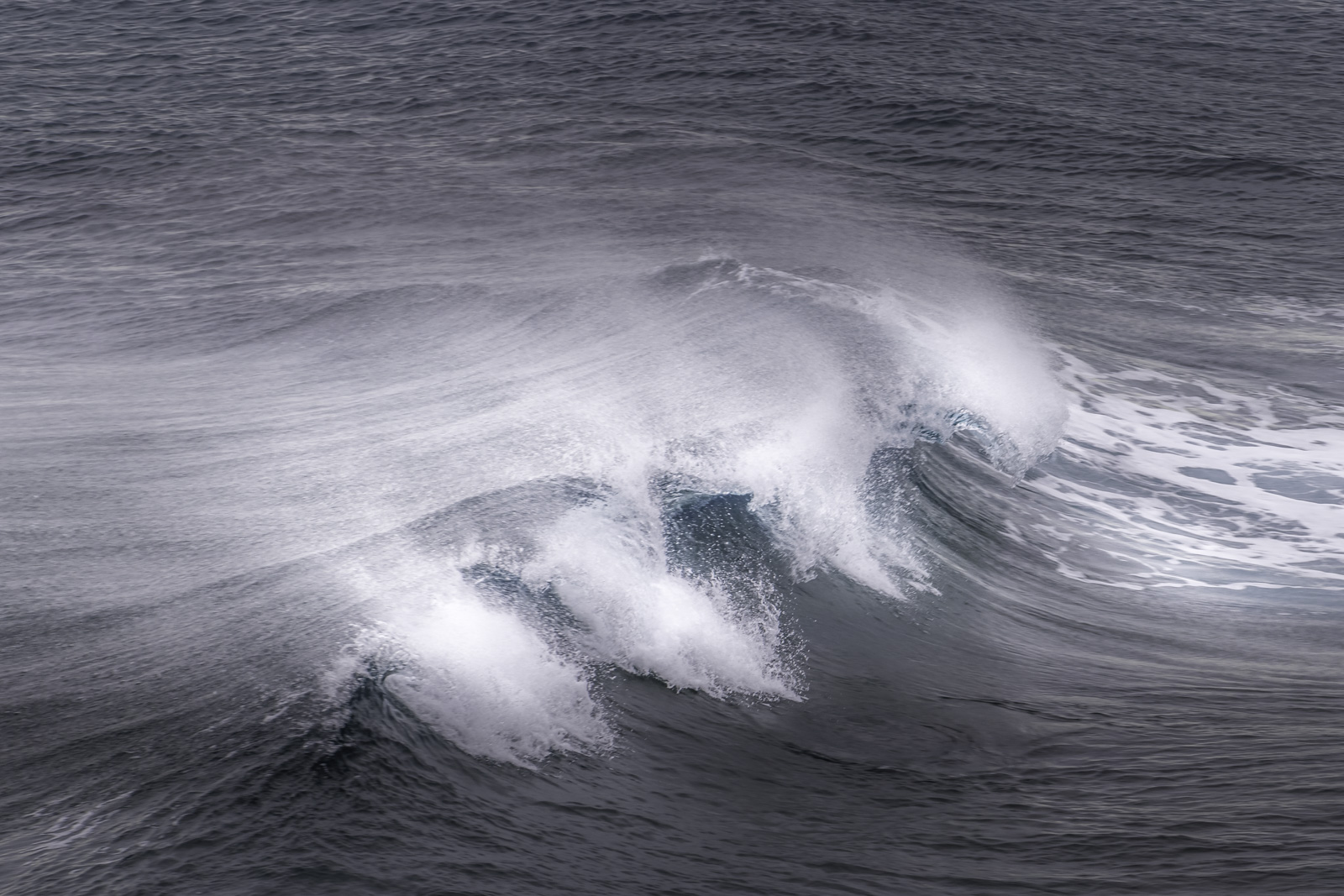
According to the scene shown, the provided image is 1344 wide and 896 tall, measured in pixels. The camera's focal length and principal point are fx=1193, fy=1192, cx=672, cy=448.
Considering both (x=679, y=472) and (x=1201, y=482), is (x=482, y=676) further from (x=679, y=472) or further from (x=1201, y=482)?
(x=1201, y=482)

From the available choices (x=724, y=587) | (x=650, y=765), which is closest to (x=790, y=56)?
(x=724, y=587)

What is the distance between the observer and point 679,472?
37.4 feet

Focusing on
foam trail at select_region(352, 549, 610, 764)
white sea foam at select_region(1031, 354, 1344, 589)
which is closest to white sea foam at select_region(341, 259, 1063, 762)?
foam trail at select_region(352, 549, 610, 764)

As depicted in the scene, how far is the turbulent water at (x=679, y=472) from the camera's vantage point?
23.4 ft

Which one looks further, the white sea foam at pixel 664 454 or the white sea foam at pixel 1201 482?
the white sea foam at pixel 1201 482

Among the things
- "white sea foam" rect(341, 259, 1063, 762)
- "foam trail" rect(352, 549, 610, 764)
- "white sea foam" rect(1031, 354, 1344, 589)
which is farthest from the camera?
"white sea foam" rect(1031, 354, 1344, 589)

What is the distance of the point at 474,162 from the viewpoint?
23.1 meters

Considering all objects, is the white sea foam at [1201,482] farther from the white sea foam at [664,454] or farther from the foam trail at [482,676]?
the foam trail at [482,676]

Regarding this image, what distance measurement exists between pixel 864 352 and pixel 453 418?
5.06 m

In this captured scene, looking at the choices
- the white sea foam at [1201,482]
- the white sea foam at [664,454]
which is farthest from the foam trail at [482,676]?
the white sea foam at [1201,482]

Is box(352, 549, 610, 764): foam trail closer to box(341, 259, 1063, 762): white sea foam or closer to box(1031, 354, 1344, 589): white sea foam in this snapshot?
box(341, 259, 1063, 762): white sea foam

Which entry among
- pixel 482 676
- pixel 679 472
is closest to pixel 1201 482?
pixel 679 472

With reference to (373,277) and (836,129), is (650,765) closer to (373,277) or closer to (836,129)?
(373,277)

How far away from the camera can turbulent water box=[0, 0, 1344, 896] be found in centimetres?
713
